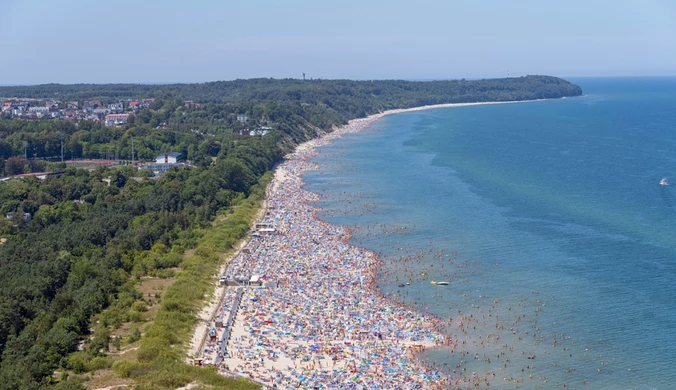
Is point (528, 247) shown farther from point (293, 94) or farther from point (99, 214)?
point (293, 94)

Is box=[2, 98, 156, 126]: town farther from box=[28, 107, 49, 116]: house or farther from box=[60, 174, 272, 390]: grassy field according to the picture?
box=[60, 174, 272, 390]: grassy field

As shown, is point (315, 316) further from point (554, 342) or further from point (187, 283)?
point (554, 342)

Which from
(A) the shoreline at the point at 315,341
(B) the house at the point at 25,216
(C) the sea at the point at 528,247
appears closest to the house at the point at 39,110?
(C) the sea at the point at 528,247

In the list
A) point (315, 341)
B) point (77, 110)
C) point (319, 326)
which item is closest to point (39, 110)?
point (77, 110)

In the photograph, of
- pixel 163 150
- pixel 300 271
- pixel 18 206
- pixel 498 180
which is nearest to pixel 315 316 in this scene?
pixel 300 271

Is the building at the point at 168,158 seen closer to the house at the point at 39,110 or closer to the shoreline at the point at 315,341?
the shoreline at the point at 315,341
